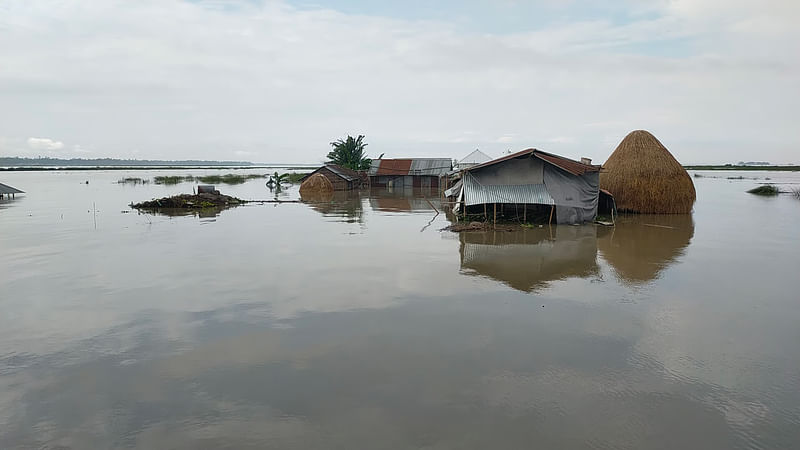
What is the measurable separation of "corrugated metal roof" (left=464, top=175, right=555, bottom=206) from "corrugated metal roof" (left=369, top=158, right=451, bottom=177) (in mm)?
20126

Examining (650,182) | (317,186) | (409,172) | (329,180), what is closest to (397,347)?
(650,182)

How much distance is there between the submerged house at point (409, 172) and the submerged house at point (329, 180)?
1895mm

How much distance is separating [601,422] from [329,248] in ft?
27.6

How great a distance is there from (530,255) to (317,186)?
22.3 metres

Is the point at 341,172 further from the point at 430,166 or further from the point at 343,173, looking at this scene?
the point at 430,166

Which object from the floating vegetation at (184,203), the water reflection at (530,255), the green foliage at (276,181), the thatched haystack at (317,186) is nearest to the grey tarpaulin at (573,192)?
the water reflection at (530,255)

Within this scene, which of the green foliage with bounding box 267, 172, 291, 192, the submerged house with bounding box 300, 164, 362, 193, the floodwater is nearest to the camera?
the floodwater

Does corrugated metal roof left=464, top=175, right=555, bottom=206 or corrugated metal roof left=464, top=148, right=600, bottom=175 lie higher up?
corrugated metal roof left=464, top=148, right=600, bottom=175

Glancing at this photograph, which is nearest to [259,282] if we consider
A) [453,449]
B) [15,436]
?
[15,436]

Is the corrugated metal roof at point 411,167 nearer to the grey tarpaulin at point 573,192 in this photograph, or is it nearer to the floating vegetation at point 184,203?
the floating vegetation at point 184,203

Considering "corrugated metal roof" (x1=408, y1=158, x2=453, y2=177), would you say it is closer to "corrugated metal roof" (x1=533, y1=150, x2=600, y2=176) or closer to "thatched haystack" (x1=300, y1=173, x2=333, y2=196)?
"thatched haystack" (x1=300, y1=173, x2=333, y2=196)

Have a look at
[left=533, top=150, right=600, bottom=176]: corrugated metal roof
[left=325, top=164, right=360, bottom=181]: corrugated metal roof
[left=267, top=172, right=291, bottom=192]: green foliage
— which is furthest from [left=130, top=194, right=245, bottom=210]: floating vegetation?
[left=533, top=150, right=600, bottom=176]: corrugated metal roof

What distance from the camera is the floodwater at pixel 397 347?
4.27 meters

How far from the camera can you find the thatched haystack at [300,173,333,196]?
31531 mm
